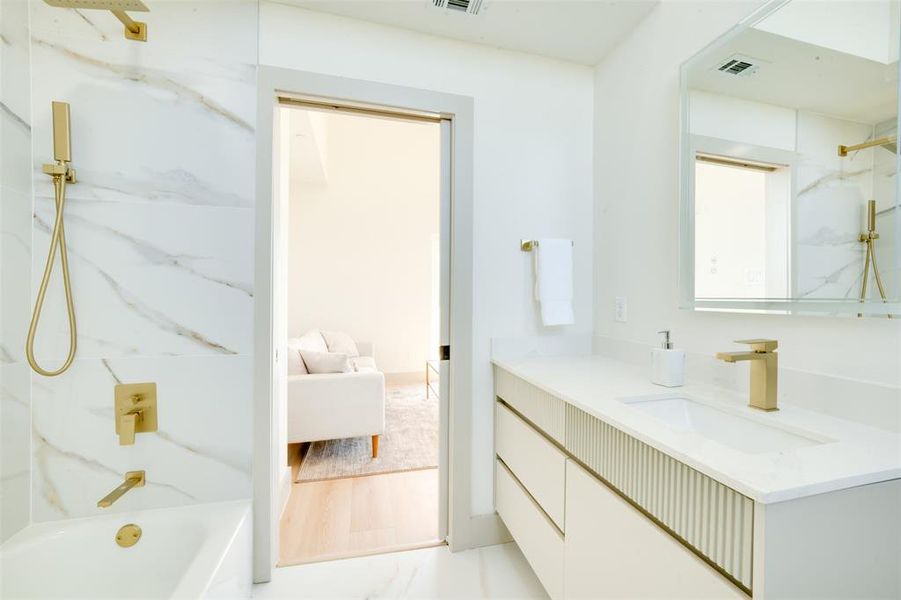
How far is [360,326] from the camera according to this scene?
4.81 m

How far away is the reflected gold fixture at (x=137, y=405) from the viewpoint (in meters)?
1.32

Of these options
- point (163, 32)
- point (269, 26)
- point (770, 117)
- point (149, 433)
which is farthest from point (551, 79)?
point (149, 433)

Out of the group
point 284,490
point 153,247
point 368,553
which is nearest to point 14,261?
point 153,247

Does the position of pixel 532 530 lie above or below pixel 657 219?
below

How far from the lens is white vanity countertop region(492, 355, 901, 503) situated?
2.08 feet

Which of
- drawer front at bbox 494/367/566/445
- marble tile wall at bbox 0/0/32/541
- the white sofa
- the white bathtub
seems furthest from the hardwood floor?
marble tile wall at bbox 0/0/32/541

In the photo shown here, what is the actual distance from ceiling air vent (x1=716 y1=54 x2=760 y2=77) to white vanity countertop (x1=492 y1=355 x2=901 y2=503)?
0.96 meters

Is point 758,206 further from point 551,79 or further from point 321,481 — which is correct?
point 321,481

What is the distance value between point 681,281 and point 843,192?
0.50m

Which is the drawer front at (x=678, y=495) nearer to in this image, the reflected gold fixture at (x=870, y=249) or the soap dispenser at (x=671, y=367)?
the soap dispenser at (x=671, y=367)

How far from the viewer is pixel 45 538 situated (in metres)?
1.21

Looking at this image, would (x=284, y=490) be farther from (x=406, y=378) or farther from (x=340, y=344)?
(x=406, y=378)

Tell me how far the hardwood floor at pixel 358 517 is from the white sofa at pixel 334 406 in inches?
12.0

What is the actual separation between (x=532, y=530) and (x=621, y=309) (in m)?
0.97
